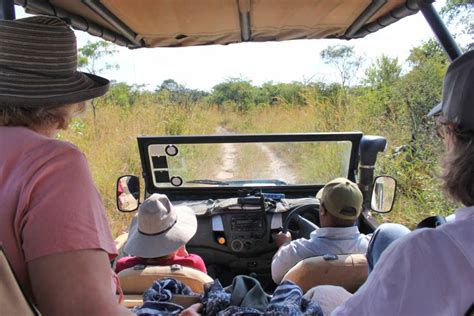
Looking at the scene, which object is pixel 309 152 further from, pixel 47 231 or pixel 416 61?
pixel 416 61

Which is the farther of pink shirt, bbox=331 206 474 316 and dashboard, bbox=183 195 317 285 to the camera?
dashboard, bbox=183 195 317 285

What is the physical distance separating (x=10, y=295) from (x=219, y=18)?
2.16m

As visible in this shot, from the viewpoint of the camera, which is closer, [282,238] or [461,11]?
[282,238]

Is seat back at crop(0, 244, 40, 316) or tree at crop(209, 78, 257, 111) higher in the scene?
tree at crop(209, 78, 257, 111)

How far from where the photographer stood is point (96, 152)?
28.3ft

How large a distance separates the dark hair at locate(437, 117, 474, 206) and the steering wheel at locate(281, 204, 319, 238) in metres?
2.07

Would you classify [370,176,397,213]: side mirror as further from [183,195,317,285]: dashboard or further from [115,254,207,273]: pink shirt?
[115,254,207,273]: pink shirt

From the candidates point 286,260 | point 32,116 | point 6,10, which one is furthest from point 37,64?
point 286,260

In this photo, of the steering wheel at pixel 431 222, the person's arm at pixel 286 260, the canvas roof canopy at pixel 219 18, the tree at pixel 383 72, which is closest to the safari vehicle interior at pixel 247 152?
the canvas roof canopy at pixel 219 18

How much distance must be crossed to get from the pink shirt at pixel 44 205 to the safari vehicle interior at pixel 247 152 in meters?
1.47

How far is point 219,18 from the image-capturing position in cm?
270

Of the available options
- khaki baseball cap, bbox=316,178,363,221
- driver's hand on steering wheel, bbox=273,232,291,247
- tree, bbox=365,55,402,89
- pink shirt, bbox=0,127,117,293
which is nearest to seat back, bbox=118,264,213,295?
khaki baseball cap, bbox=316,178,363,221

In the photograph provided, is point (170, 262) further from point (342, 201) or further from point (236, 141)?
point (236, 141)

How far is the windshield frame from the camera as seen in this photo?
11.0 feet
